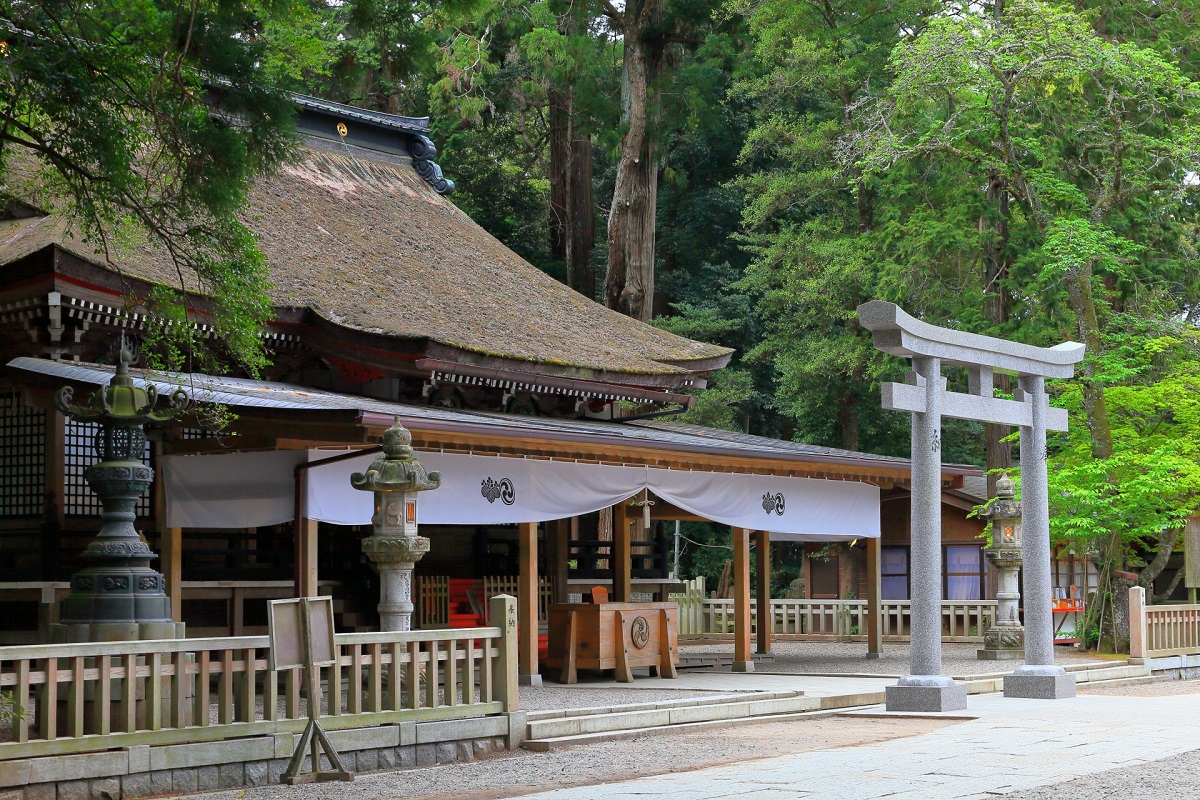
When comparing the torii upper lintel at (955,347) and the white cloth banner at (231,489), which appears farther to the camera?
the white cloth banner at (231,489)

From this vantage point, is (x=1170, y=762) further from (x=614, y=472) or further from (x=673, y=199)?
(x=673, y=199)

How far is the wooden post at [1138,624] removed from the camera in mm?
17234

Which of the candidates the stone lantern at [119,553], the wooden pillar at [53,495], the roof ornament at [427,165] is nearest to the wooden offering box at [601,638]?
the wooden pillar at [53,495]

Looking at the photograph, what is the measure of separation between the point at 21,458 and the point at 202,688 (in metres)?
5.46

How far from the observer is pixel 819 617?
2527 cm

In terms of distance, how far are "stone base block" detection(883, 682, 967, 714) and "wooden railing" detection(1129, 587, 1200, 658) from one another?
639 centimetres

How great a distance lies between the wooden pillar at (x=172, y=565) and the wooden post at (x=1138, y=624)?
1179cm

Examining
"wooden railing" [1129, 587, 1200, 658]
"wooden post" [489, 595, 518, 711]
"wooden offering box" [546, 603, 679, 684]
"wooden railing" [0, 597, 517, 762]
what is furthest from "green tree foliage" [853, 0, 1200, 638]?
"wooden railing" [0, 597, 517, 762]

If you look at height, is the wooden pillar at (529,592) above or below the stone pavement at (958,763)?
above

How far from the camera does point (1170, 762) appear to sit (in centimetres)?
863

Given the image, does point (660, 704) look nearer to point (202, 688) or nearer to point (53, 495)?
point (202, 688)

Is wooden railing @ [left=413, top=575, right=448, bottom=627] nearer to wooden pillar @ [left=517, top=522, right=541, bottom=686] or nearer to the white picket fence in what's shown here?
wooden pillar @ [left=517, top=522, right=541, bottom=686]

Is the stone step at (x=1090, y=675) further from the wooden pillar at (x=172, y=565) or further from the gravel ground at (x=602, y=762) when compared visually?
the wooden pillar at (x=172, y=565)

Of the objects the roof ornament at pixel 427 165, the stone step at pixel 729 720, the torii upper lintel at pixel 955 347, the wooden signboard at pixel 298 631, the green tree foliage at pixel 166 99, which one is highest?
the roof ornament at pixel 427 165
